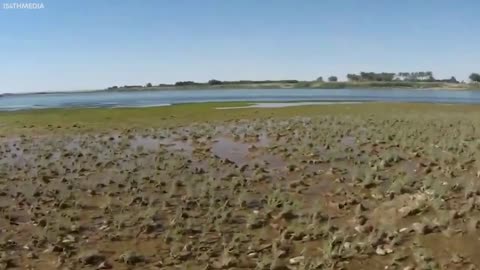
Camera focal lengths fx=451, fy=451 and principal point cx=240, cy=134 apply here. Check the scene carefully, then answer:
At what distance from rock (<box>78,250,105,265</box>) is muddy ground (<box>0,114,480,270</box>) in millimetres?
22

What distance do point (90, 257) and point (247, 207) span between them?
4.69 metres

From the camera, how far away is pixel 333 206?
12.0 m

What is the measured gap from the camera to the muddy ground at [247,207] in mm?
8508

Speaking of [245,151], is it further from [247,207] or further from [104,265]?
[104,265]

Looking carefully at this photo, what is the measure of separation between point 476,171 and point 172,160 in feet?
38.7

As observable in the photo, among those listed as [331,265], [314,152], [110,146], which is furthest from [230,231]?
[110,146]

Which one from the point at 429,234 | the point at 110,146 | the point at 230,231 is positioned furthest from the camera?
the point at 110,146

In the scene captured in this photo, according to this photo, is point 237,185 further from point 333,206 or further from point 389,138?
point 389,138

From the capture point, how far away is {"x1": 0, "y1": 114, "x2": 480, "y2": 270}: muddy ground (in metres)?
8.51

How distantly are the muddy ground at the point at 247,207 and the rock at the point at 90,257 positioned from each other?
0.02m

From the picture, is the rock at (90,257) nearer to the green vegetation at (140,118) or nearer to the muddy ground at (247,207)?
the muddy ground at (247,207)

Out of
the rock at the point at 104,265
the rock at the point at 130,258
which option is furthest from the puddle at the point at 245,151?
the rock at the point at 104,265

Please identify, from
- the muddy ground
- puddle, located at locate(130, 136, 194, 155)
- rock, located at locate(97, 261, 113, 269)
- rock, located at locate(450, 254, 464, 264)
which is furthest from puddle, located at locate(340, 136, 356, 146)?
rock, located at locate(97, 261, 113, 269)

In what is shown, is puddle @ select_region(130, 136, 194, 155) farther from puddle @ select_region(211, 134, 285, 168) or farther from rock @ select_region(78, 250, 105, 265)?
rock @ select_region(78, 250, 105, 265)
